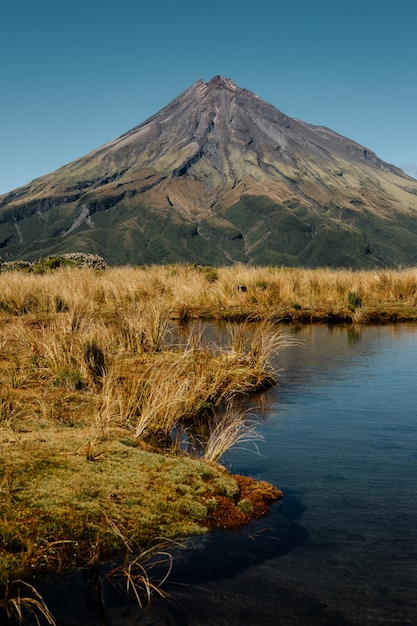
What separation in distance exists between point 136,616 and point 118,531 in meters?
0.90

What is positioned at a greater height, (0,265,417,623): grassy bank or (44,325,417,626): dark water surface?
(0,265,417,623): grassy bank

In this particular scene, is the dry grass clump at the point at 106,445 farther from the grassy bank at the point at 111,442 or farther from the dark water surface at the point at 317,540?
the dark water surface at the point at 317,540

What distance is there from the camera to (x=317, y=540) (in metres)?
6.38

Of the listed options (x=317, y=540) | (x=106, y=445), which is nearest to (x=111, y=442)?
(x=106, y=445)

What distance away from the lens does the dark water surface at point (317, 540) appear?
5223 mm

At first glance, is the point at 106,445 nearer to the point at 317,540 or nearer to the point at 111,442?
the point at 111,442

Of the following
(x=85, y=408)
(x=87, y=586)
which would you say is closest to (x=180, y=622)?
(x=87, y=586)

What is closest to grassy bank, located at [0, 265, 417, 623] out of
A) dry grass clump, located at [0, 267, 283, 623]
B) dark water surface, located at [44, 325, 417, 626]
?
dry grass clump, located at [0, 267, 283, 623]

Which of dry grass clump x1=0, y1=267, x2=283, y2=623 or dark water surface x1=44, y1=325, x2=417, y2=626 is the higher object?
dry grass clump x1=0, y1=267, x2=283, y2=623

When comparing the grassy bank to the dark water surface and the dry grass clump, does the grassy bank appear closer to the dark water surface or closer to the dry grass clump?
the dry grass clump

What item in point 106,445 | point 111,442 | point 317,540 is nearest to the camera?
point 317,540

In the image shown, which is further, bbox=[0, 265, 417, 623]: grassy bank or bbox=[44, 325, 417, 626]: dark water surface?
bbox=[0, 265, 417, 623]: grassy bank

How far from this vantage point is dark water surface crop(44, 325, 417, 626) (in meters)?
5.22

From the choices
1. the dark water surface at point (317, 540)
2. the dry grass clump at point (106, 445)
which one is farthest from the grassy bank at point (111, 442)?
the dark water surface at point (317, 540)
